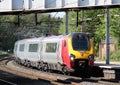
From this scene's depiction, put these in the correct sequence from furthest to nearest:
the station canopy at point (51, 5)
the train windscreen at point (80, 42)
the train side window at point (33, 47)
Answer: the train side window at point (33, 47) → the train windscreen at point (80, 42) → the station canopy at point (51, 5)

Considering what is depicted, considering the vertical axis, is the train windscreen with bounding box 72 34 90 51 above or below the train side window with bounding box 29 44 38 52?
above

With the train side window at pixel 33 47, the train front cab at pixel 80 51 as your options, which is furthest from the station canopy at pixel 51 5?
the train side window at pixel 33 47

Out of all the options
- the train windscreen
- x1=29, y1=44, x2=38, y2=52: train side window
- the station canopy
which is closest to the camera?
the station canopy

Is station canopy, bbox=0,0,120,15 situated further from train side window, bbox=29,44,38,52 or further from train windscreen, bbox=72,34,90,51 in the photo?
train side window, bbox=29,44,38,52

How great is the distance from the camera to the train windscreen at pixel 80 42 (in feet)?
87.8

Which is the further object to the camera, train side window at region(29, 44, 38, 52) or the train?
train side window at region(29, 44, 38, 52)

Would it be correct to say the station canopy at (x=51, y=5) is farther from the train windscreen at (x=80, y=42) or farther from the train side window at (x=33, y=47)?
the train side window at (x=33, y=47)

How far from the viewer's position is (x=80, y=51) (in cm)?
→ 2642

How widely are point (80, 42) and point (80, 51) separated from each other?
2.43 ft

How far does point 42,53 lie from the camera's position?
3180 centimetres

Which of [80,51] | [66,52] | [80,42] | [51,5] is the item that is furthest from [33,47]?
[51,5]

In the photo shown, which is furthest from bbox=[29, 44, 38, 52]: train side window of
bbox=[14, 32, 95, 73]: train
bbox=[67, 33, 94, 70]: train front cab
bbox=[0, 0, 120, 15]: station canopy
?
bbox=[0, 0, 120, 15]: station canopy

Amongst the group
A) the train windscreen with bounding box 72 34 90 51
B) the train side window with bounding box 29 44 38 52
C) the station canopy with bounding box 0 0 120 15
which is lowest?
the train side window with bounding box 29 44 38 52

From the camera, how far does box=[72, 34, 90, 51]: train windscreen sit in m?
26.8
